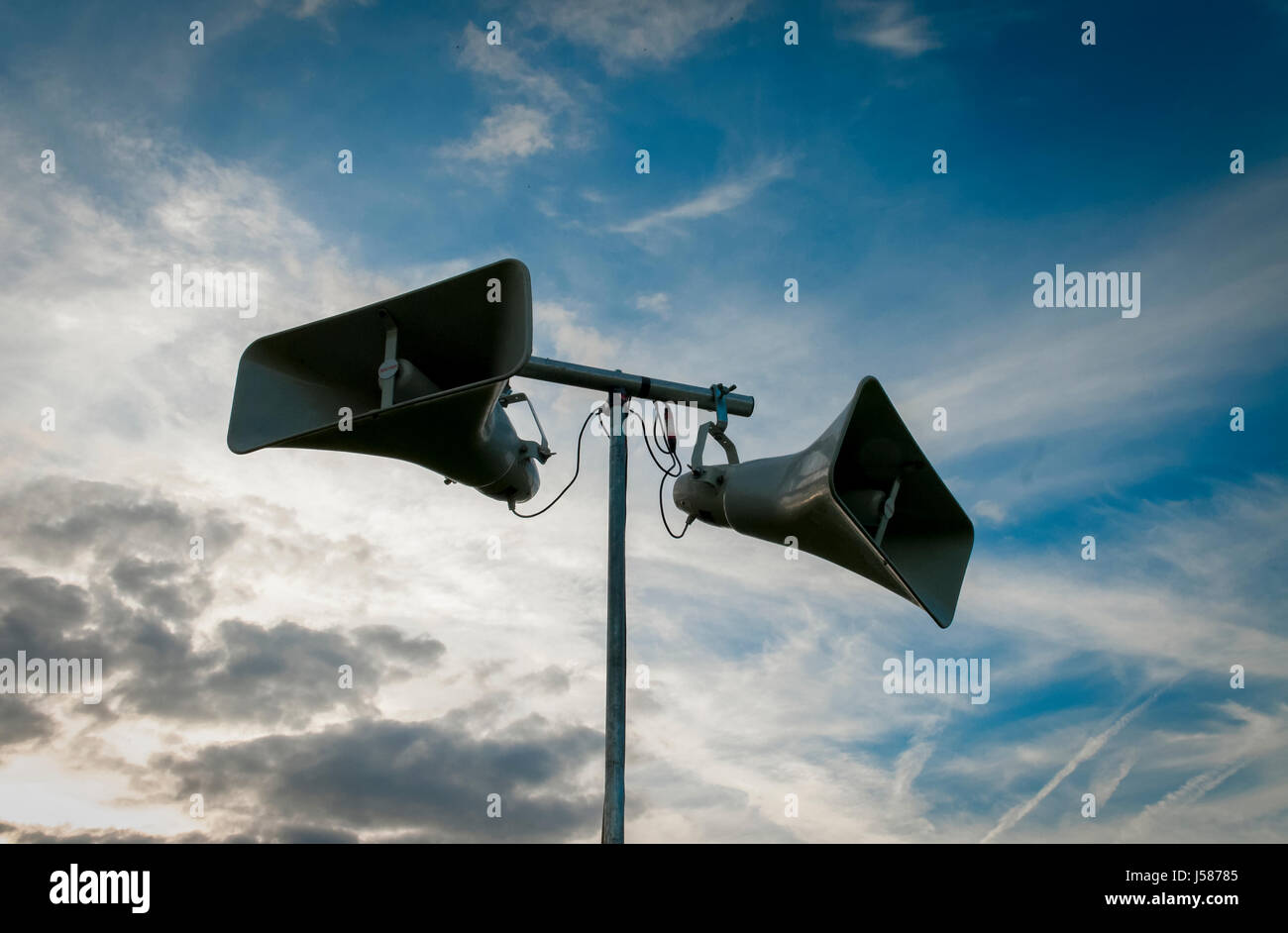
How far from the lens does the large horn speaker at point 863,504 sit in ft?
13.2

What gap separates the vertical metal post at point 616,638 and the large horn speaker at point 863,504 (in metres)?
0.55

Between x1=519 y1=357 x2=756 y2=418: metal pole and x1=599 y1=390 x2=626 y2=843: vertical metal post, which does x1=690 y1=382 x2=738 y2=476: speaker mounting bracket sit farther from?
x1=599 y1=390 x2=626 y2=843: vertical metal post

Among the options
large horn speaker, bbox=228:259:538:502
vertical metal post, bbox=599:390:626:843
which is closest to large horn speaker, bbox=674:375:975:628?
vertical metal post, bbox=599:390:626:843

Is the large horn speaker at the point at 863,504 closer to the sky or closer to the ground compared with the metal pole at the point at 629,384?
closer to the ground

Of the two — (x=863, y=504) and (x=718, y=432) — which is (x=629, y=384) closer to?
(x=718, y=432)

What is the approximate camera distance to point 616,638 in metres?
4.09

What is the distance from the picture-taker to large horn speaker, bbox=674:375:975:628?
4.04 metres

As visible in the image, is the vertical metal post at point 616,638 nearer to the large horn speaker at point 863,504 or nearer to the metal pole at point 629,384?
the metal pole at point 629,384

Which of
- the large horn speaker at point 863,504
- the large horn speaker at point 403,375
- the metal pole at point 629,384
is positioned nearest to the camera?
the large horn speaker at point 403,375

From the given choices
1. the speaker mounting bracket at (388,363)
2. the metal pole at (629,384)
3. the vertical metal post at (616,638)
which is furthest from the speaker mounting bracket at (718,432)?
the speaker mounting bracket at (388,363)

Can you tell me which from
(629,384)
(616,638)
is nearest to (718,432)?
(629,384)

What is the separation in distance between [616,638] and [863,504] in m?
1.21

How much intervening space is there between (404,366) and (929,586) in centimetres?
234

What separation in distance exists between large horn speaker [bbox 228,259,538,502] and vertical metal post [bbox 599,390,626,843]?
53 centimetres
